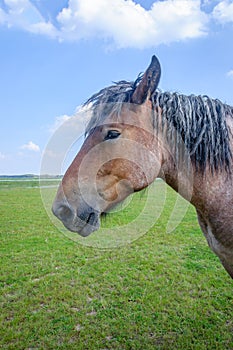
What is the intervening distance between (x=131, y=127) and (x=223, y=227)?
1.08m

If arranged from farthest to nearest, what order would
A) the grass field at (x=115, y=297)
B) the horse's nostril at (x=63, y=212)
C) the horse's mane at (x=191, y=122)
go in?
the grass field at (x=115, y=297), the horse's mane at (x=191, y=122), the horse's nostril at (x=63, y=212)

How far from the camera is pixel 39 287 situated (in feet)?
15.1

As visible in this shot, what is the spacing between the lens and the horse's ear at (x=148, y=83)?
1926 mm

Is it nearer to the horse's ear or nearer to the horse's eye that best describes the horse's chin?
the horse's eye

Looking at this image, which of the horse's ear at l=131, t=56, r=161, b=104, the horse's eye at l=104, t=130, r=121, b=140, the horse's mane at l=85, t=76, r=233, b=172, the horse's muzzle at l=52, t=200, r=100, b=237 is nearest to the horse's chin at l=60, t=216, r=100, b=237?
the horse's muzzle at l=52, t=200, r=100, b=237

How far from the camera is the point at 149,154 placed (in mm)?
2039

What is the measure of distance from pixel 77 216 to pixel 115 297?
280 cm

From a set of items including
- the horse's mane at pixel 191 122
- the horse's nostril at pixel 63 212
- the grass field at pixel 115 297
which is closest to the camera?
the horse's nostril at pixel 63 212

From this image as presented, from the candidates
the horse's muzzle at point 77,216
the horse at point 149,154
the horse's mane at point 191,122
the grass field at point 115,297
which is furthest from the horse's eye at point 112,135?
the grass field at point 115,297

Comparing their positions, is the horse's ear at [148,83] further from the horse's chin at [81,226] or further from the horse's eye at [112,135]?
the horse's chin at [81,226]

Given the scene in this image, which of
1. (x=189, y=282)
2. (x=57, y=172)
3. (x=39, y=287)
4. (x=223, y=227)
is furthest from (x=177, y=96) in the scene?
(x=39, y=287)

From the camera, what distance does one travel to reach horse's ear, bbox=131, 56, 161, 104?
1.93 m

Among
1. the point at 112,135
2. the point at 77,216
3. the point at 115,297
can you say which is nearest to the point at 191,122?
the point at 112,135

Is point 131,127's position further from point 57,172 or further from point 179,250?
point 179,250
